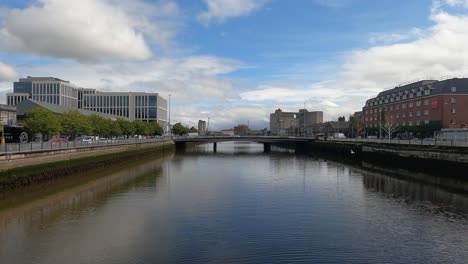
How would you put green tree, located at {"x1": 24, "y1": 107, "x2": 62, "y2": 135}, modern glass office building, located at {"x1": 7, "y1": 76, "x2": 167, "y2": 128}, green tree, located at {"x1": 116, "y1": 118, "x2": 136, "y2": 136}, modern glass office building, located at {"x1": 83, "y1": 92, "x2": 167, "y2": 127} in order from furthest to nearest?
1. modern glass office building, located at {"x1": 83, "y1": 92, "x2": 167, "y2": 127}
2. modern glass office building, located at {"x1": 7, "y1": 76, "x2": 167, "y2": 128}
3. green tree, located at {"x1": 116, "y1": 118, "x2": 136, "y2": 136}
4. green tree, located at {"x1": 24, "y1": 107, "x2": 62, "y2": 135}

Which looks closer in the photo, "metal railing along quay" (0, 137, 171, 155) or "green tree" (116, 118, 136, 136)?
"metal railing along quay" (0, 137, 171, 155)

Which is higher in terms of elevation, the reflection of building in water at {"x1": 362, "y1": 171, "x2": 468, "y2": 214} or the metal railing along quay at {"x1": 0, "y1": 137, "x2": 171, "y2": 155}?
the metal railing along quay at {"x1": 0, "y1": 137, "x2": 171, "y2": 155}

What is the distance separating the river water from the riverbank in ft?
2.76

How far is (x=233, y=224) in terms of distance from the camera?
19.7m

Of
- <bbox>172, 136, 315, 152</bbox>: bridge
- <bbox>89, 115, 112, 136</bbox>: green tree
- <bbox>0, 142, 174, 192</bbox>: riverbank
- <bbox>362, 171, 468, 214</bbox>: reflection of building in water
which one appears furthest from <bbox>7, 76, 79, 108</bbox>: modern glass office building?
<bbox>362, 171, 468, 214</bbox>: reflection of building in water

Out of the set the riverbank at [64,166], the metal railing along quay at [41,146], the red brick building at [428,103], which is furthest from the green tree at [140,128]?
the red brick building at [428,103]

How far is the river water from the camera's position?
1509cm

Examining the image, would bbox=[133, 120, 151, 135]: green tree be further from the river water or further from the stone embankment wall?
the river water

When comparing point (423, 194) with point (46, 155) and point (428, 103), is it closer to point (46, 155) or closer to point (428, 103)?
point (46, 155)

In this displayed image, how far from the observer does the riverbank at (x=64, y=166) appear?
27844 mm

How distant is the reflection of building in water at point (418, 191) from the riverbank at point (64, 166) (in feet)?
89.7

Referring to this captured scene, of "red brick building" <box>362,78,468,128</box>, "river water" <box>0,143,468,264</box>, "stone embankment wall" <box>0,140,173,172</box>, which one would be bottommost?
"river water" <box>0,143,468,264</box>

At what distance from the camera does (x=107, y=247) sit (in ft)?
51.9

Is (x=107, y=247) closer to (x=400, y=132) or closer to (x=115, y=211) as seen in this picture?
(x=115, y=211)
